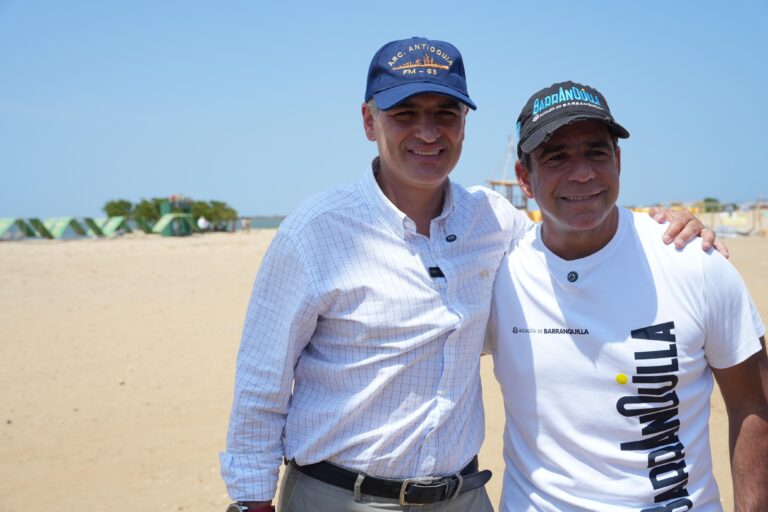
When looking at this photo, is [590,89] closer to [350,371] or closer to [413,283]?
[413,283]

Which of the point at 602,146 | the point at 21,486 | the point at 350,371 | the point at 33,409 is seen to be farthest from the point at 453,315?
the point at 33,409

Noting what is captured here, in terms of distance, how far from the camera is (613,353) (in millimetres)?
2148

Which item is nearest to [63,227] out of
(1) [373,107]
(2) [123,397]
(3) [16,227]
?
(3) [16,227]

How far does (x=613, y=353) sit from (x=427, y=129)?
1.04 metres

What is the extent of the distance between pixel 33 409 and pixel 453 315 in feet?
19.2

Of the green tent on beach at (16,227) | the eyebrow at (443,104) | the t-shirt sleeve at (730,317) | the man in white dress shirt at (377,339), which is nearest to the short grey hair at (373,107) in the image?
the man in white dress shirt at (377,339)

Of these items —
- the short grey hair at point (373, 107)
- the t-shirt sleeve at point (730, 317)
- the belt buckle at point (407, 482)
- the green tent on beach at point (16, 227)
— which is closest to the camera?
the t-shirt sleeve at point (730, 317)

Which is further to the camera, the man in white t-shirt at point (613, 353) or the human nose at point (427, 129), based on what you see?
the human nose at point (427, 129)

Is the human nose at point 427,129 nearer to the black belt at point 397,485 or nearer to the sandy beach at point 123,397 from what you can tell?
the black belt at point 397,485

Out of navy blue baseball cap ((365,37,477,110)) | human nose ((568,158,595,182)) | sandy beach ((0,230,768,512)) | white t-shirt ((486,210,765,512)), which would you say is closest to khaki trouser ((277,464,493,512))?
white t-shirt ((486,210,765,512))

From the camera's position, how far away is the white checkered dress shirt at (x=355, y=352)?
7.34ft

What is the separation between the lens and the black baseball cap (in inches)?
87.7

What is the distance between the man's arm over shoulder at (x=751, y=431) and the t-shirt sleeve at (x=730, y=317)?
0.06 m

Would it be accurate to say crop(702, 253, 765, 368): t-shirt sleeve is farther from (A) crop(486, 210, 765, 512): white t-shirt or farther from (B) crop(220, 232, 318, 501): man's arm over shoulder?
(B) crop(220, 232, 318, 501): man's arm over shoulder
